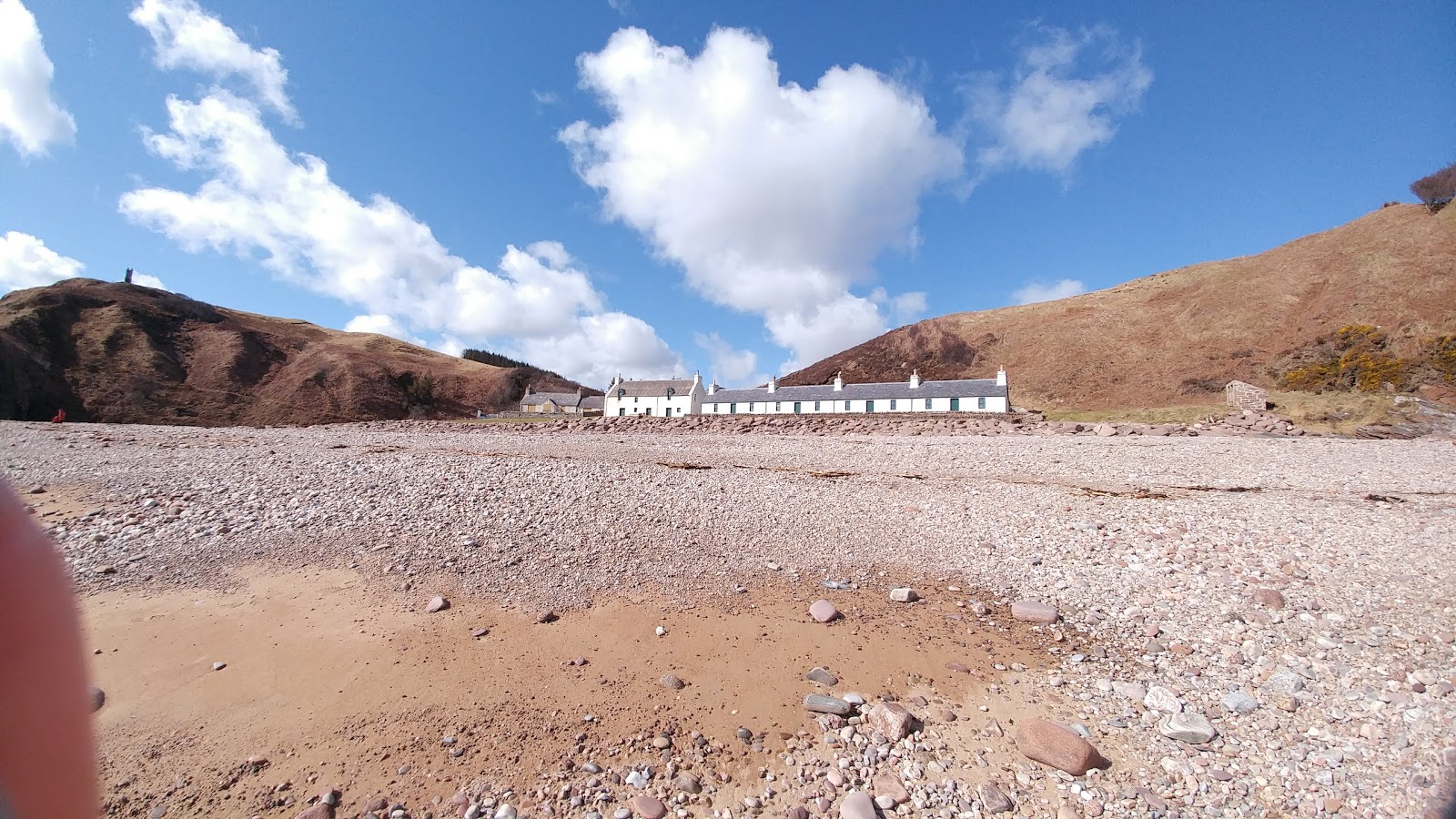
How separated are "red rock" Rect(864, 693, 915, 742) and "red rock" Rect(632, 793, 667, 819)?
6.60ft

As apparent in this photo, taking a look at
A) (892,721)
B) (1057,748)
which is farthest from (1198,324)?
(892,721)

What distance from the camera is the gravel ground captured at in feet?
16.1

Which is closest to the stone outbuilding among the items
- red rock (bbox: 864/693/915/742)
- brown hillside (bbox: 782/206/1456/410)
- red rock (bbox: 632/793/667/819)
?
brown hillside (bbox: 782/206/1456/410)

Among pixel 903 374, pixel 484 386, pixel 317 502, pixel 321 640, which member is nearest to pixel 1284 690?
pixel 321 640

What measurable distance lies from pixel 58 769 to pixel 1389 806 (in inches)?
289

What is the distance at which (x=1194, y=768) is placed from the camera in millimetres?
4641

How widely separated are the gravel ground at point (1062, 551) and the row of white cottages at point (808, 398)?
31291 millimetres

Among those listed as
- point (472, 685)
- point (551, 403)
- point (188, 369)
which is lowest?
point (472, 685)

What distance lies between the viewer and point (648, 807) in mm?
4297

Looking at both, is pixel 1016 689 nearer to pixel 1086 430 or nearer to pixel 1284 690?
pixel 1284 690

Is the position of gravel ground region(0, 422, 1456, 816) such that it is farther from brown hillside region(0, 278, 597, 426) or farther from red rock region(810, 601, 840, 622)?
brown hillside region(0, 278, 597, 426)

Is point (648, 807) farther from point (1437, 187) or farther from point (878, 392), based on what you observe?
point (1437, 187)

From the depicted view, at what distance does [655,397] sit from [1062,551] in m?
61.8

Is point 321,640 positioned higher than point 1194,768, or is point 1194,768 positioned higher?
point 321,640
